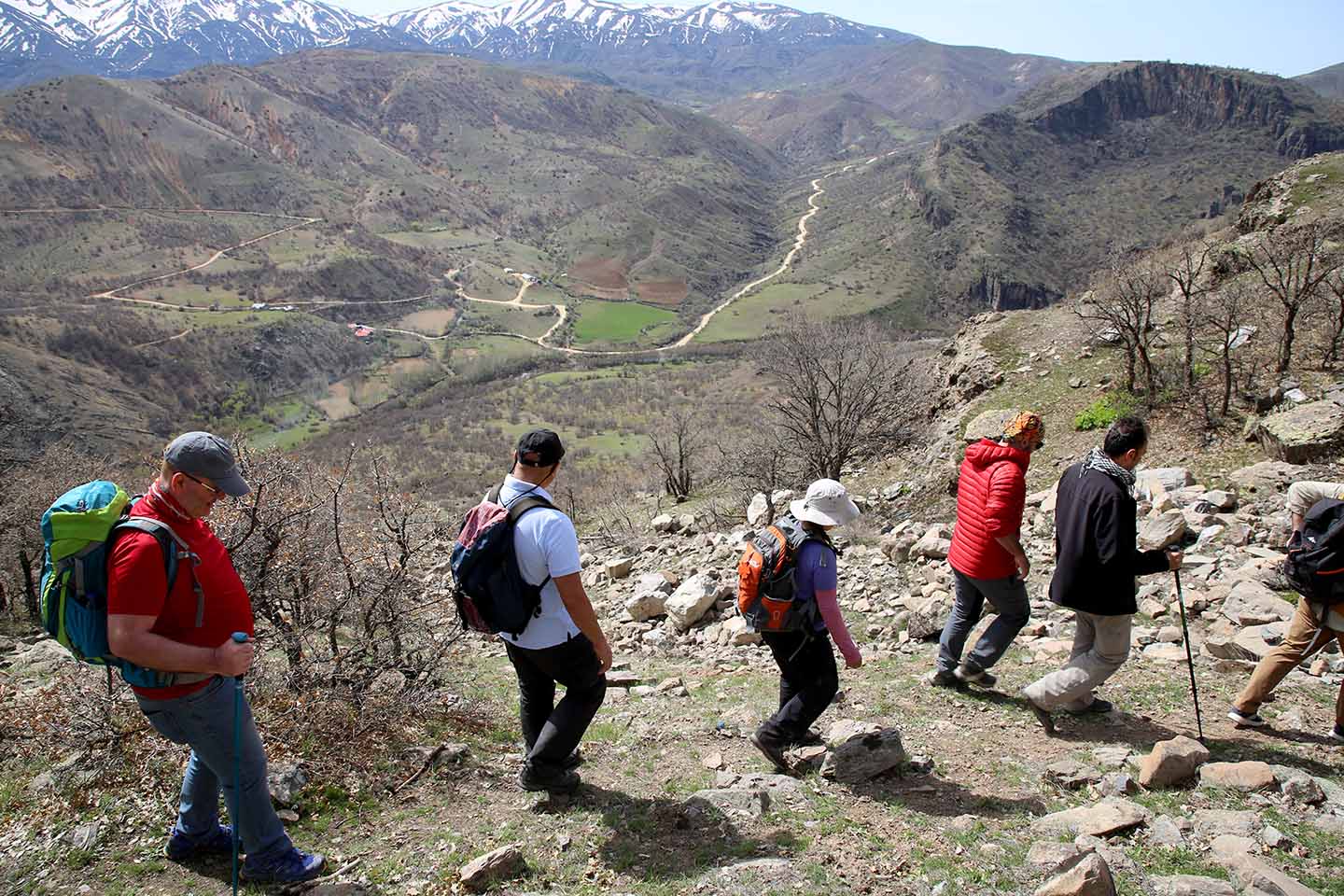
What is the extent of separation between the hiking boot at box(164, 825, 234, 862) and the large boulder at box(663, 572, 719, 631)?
19.5 feet

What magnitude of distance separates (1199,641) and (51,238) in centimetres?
13602

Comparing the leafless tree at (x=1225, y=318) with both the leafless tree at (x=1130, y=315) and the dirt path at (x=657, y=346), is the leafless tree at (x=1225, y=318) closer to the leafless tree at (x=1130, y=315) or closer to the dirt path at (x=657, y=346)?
the leafless tree at (x=1130, y=315)

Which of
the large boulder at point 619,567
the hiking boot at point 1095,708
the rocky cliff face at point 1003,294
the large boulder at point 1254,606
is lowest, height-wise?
the large boulder at point 619,567

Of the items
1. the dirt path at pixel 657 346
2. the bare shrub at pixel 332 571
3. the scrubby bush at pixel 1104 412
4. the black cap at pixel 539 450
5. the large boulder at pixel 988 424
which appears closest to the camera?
the black cap at pixel 539 450

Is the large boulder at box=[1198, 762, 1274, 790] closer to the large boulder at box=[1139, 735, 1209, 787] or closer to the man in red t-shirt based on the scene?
the large boulder at box=[1139, 735, 1209, 787]

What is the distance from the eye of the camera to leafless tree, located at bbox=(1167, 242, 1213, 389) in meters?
11.5

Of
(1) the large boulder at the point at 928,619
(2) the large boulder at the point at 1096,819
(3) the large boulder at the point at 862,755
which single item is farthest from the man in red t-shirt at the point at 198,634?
(1) the large boulder at the point at 928,619

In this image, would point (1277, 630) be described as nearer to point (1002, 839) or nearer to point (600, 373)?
point (1002, 839)

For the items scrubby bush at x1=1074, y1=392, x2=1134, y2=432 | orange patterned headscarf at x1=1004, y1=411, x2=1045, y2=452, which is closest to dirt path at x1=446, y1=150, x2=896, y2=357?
scrubby bush at x1=1074, y1=392, x2=1134, y2=432

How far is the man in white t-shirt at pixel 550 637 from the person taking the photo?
3.62m

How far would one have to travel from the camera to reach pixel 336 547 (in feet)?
24.5

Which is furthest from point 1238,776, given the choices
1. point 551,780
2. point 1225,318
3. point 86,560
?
point 1225,318

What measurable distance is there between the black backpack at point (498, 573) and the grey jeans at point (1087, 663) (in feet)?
11.3

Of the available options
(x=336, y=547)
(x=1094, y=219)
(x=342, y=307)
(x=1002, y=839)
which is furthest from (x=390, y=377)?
(x=1094, y=219)
